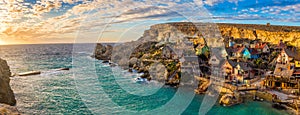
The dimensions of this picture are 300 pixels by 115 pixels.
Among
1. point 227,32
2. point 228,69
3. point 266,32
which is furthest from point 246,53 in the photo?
point 227,32

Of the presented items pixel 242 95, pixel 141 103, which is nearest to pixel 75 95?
pixel 141 103

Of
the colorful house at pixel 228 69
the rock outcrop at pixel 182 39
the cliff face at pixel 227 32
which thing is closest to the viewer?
the colorful house at pixel 228 69

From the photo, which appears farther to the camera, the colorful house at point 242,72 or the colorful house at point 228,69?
the colorful house at point 228,69

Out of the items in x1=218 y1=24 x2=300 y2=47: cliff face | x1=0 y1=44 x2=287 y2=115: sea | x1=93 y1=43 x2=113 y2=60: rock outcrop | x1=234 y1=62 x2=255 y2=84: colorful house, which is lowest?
x1=93 y1=43 x2=113 y2=60: rock outcrop

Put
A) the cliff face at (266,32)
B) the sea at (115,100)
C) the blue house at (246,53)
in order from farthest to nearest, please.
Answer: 1. the cliff face at (266,32)
2. the blue house at (246,53)
3. the sea at (115,100)

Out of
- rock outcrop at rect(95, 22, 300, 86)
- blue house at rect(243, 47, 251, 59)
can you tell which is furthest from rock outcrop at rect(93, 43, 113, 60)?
blue house at rect(243, 47, 251, 59)

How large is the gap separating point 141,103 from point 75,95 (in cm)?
797

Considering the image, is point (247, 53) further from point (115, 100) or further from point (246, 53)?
point (115, 100)

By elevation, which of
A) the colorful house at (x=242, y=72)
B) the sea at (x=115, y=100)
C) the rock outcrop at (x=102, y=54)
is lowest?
the rock outcrop at (x=102, y=54)

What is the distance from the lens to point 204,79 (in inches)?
1134

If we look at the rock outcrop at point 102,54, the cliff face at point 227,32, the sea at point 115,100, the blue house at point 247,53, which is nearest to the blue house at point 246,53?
the blue house at point 247,53

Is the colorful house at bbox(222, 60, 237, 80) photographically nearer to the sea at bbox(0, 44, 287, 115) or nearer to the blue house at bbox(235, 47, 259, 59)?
the sea at bbox(0, 44, 287, 115)

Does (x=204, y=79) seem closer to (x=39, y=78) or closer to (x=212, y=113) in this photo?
(x=212, y=113)

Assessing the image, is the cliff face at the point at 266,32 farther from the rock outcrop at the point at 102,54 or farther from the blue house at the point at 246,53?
the rock outcrop at the point at 102,54
